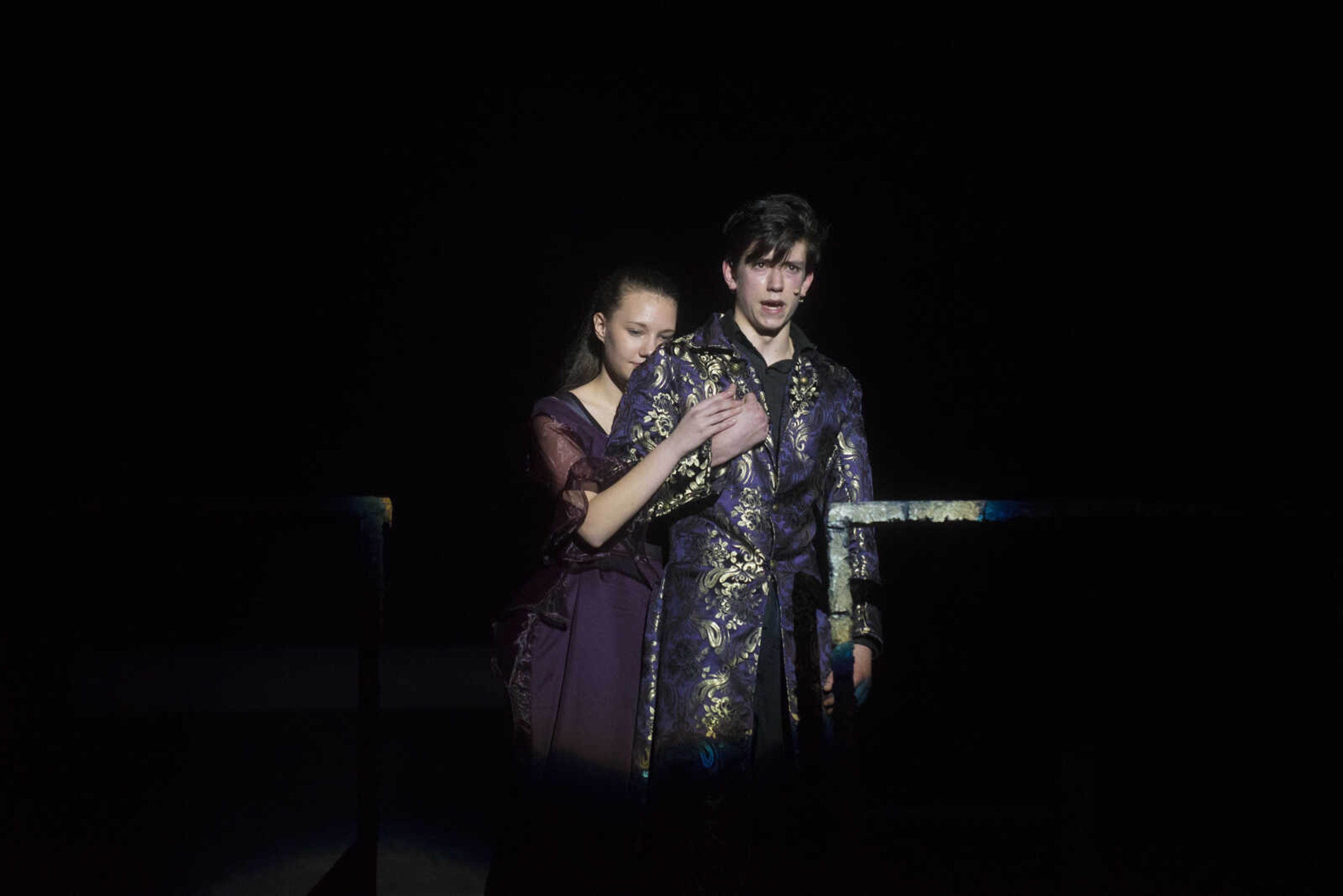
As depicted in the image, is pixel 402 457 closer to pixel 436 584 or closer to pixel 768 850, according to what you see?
pixel 436 584

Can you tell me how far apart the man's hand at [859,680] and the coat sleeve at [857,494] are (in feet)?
0.07

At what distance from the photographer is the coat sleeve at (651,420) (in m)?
1.57

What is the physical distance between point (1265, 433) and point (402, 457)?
2705 millimetres

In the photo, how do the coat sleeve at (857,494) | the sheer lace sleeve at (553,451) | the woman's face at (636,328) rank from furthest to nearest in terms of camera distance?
the woman's face at (636,328), the sheer lace sleeve at (553,451), the coat sleeve at (857,494)

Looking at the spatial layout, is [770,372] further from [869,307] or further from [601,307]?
[869,307]

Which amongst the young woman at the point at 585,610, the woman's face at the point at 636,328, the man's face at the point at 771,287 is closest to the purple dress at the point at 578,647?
the young woman at the point at 585,610

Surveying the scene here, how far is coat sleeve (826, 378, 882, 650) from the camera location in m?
1.63

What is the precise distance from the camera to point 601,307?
2133 mm

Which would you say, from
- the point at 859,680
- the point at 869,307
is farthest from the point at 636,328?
the point at 869,307

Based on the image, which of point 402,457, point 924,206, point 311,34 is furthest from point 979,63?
point 402,457

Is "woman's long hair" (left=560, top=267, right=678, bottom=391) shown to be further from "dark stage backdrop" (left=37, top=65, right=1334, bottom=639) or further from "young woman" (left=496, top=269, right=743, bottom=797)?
"dark stage backdrop" (left=37, top=65, right=1334, bottom=639)

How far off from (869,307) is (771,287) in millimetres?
1584

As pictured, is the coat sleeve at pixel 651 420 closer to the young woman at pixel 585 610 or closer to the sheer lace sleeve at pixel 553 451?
the young woman at pixel 585 610

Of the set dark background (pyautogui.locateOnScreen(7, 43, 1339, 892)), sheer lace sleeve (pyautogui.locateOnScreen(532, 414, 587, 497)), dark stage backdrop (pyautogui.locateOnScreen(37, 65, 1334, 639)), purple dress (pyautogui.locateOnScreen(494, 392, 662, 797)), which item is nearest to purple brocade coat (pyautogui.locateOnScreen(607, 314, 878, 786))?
purple dress (pyautogui.locateOnScreen(494, 392, 662, 797))
